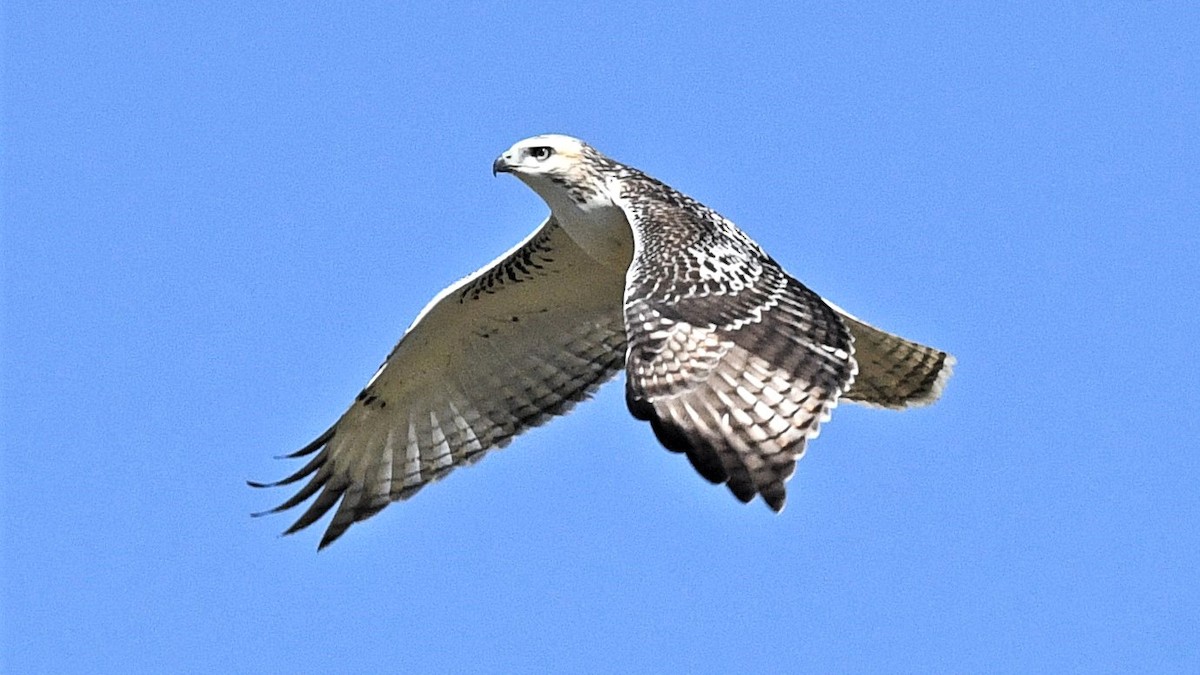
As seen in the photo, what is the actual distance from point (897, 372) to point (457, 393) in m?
2.72

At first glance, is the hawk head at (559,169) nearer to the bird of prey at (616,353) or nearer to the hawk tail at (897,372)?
the bird of prey at (616,353)

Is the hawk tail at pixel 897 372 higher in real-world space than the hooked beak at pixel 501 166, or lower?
lower

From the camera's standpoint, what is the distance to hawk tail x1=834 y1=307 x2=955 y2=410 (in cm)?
1318

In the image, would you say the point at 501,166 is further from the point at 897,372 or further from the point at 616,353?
the point at 897,372

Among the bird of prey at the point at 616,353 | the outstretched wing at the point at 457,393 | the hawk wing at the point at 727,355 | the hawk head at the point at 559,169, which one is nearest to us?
the hawk wing at the point at 727,355

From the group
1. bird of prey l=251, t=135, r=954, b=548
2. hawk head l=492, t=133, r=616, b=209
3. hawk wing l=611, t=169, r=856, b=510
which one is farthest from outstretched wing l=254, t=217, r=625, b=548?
hawk wing l=611, t=169, r=856, b=510

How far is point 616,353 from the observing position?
1422 centimetres

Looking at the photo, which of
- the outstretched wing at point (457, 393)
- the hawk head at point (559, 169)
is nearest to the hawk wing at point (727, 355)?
the hawk head at point (559, 169)

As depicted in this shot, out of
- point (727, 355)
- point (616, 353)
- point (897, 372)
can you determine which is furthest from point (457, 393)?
point (727, 355)

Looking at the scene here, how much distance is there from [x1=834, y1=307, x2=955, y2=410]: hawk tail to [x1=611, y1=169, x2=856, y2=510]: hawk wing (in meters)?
1.24

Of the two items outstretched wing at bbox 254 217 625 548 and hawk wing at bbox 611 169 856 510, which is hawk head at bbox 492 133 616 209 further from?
outstretched wing at bbox 254 217 625 548

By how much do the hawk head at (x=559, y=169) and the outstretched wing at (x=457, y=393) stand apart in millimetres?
1086

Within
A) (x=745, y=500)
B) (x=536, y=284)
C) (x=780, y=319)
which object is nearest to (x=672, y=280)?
(x=780, y=319)

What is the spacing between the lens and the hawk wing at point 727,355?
10508 millimetres
